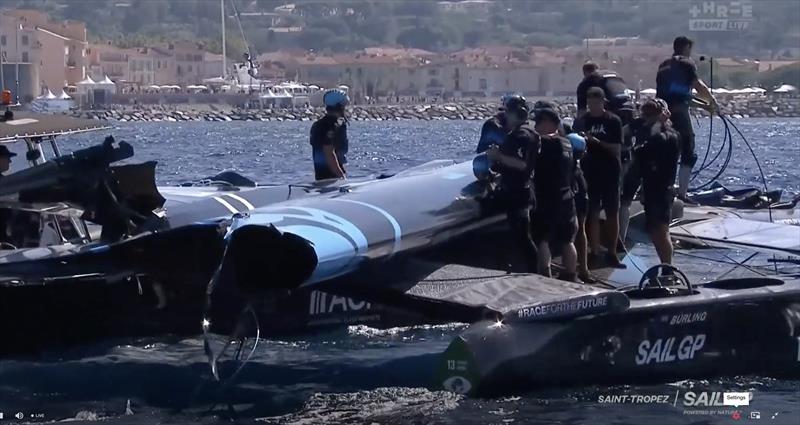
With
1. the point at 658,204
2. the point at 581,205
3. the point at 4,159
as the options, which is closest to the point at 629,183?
the point at 581,205

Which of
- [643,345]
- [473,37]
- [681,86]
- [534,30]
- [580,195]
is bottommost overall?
[473,37]

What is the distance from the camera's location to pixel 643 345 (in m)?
11.3

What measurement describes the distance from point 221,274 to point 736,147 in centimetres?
4634

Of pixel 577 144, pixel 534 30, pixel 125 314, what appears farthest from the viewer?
pixel 534 30

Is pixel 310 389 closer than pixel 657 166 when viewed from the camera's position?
Yes

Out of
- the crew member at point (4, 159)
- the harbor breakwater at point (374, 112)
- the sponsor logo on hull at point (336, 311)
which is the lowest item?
the harbor breakwater at point (374, 112)

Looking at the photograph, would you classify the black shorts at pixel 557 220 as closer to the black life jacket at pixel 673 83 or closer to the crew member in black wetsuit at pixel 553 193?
the crew member in black wetsuit at pixel 553 193

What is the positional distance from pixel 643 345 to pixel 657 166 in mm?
1985

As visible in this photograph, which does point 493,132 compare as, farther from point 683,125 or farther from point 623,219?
point 683,125

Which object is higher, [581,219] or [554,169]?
[554,169]

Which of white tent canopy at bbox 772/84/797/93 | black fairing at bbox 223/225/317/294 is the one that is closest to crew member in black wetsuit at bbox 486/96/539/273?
black fairing at bbox 223/225/317/294

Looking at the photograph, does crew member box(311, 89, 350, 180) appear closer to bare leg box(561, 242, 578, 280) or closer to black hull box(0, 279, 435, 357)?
black hull box(0, 279, 435, 357)

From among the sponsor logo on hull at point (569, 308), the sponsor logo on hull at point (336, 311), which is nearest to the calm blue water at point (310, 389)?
the sponsor logo on hull at point (336, 311)

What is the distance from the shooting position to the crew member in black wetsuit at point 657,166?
41.7 feet
